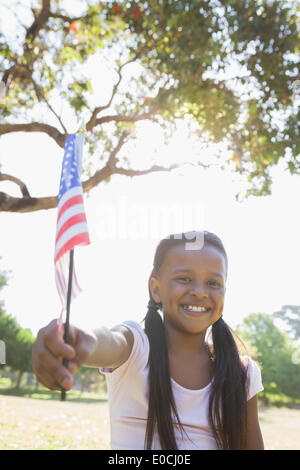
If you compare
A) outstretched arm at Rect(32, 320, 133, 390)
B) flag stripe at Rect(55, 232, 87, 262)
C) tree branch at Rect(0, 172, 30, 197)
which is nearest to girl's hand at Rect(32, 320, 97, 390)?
outstretched arm at Rect(32, 320, 133, 390)

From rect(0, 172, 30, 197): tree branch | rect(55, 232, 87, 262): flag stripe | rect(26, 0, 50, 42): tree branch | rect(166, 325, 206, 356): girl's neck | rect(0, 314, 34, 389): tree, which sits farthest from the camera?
rect(0, 314, 34, 389): tree

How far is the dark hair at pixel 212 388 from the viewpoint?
7.54 feet

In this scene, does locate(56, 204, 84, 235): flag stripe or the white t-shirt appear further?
the white t-shirt

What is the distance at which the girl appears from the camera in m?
2.33

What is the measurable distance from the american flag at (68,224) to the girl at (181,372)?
0.45m

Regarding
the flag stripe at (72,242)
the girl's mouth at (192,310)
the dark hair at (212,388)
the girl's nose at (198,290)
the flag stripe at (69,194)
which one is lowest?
the dark hair at (212,388)

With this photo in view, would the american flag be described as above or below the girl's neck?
above

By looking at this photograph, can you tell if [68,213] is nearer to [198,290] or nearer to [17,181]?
[198,290]

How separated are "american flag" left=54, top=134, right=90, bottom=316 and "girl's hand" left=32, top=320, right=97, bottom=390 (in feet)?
0.48

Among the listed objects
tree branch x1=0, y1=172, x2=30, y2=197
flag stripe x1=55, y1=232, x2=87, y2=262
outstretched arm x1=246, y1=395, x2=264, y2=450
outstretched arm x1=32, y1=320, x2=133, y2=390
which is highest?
tree branch x1=0, y1=172, x2=30, y2=197

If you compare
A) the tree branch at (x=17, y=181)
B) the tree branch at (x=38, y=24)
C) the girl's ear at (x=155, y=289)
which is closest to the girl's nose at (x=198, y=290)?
the girl's ear at (x=155, y=289)

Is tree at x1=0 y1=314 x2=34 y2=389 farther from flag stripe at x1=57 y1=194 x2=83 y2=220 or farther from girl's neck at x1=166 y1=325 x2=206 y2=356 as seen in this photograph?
flag stripe at x1=57 y1=194 x2=83 y2=220

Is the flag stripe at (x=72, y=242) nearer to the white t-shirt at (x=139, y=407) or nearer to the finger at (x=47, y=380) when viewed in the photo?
the finger at (x=47, y=380)

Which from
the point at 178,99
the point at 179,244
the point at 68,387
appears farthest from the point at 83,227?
the point at 178,99
